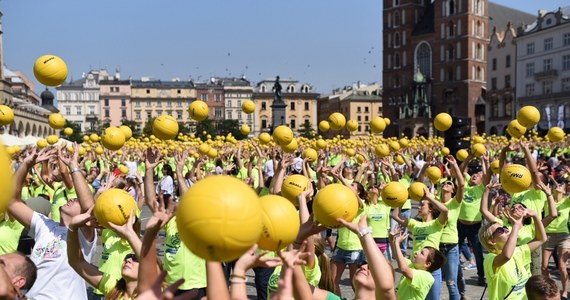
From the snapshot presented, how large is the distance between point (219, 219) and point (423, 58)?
79.8 metres

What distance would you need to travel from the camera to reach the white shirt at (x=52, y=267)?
4328 mm

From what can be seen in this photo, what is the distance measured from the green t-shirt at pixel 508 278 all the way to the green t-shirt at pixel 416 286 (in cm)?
54

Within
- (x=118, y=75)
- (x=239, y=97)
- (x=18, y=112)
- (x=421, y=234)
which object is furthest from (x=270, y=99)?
(x=421, y=234)

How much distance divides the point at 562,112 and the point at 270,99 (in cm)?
6987

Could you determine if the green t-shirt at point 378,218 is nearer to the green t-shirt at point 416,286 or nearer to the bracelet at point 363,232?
the green t-shirt at point 416,286

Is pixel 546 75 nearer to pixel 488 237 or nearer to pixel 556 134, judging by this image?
pixel 556 134

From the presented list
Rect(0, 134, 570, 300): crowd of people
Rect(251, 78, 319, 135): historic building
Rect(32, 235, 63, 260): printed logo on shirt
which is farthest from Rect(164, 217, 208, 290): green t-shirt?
Rect(251, 78, 319, 135): historic building

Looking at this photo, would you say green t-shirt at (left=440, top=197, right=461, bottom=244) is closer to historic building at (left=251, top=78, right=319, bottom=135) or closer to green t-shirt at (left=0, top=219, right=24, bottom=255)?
green t-shirt at (left=0, top=219, right=24, bottom=255)

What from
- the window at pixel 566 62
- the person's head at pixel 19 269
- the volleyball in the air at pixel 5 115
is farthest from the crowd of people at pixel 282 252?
the window at pixel 566 62

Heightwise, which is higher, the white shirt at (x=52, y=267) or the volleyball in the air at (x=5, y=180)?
the volleyball in the air at (x=5, y=180)

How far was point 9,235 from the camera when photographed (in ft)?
18.6

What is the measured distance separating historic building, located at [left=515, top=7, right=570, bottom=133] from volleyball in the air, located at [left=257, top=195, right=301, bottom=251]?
185 feet

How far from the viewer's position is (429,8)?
266 ft

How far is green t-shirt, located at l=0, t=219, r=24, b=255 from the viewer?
560cm
